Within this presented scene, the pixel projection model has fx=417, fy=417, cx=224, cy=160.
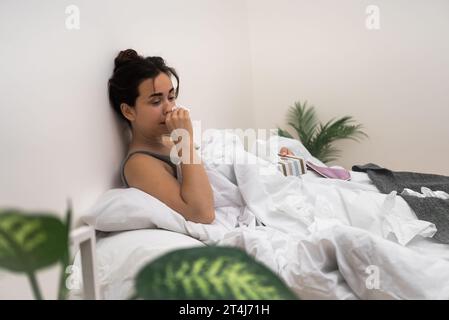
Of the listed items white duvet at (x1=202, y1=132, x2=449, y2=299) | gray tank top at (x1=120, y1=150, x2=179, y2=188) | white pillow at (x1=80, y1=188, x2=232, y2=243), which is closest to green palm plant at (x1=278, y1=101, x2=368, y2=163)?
white duvet at (x1=202, y1=132, x2=449, y2=299)

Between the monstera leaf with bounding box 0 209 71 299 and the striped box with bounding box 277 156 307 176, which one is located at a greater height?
the monstera leaf with bounding box 0 209 71 299

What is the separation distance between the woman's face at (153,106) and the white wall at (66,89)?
8 centimetres

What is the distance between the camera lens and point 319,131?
119 inches

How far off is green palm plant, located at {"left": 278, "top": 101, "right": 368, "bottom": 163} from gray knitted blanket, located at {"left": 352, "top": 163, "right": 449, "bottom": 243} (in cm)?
96

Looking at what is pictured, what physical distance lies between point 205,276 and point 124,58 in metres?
1.14

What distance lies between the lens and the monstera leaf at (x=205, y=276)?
32cm

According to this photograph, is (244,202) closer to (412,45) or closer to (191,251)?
(191,251)

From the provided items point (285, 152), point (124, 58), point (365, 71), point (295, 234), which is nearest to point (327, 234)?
point (295, 234)

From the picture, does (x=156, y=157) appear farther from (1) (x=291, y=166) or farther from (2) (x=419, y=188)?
(2) (x=419, y=188)

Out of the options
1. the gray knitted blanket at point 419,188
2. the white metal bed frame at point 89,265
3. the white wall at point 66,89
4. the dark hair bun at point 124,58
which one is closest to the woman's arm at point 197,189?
the white wall at point 66,89

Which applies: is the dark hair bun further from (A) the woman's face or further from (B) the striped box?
(B) the striped box

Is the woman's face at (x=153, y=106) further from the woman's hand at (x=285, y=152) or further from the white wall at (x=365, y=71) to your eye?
the white wall at (x=365, y=71)

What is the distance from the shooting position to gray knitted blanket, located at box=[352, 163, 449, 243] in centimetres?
116
